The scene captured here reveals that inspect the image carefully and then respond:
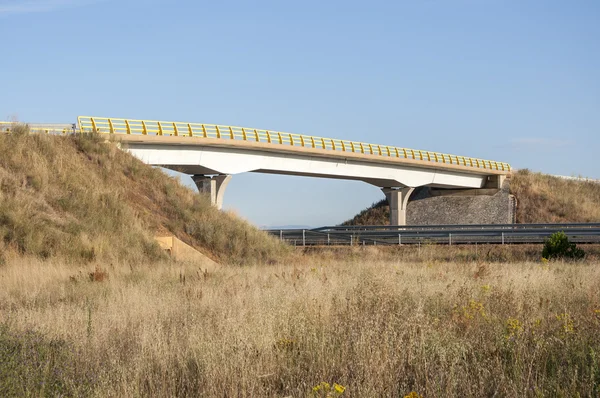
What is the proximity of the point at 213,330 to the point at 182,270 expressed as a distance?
32.4ft

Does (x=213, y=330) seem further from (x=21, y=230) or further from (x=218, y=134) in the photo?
(x=218, y=134)

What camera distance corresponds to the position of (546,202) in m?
68.9

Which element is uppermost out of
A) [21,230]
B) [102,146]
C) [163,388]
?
[102,146]

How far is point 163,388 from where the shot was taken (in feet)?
21.7

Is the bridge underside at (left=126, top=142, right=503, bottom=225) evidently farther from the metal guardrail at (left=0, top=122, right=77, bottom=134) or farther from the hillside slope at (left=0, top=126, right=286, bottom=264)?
the hillside slope at (left=0, top=126, right=286, bottom=264)

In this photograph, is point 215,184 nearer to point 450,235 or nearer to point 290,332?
point 450,235

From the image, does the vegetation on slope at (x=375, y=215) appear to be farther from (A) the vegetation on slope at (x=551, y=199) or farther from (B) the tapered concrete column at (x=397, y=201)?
(A) the vegetation on slope at (x=551, y=199)

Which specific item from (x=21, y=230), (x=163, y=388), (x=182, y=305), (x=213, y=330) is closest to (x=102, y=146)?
(x=21, y=230)

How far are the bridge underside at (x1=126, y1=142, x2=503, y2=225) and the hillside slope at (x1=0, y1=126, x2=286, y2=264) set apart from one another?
5.66m

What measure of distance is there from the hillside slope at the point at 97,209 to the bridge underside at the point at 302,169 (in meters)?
5.66

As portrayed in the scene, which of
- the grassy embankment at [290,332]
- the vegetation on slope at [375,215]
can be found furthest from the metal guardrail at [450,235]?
the vegetation on slope at [375,215]

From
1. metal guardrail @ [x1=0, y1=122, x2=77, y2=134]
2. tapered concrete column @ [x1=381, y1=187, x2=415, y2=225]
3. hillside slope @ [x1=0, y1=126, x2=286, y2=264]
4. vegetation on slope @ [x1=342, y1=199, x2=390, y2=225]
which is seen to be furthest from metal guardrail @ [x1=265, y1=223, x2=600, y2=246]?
vegetation on slope @ [x1=342, y1=199, x2=390, y2=225]

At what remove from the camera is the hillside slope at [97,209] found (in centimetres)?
2134

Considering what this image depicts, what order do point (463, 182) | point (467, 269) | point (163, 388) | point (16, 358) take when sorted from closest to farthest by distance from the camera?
point (163, 388), point (16, 358), point (467, 269), point (463, 182)
